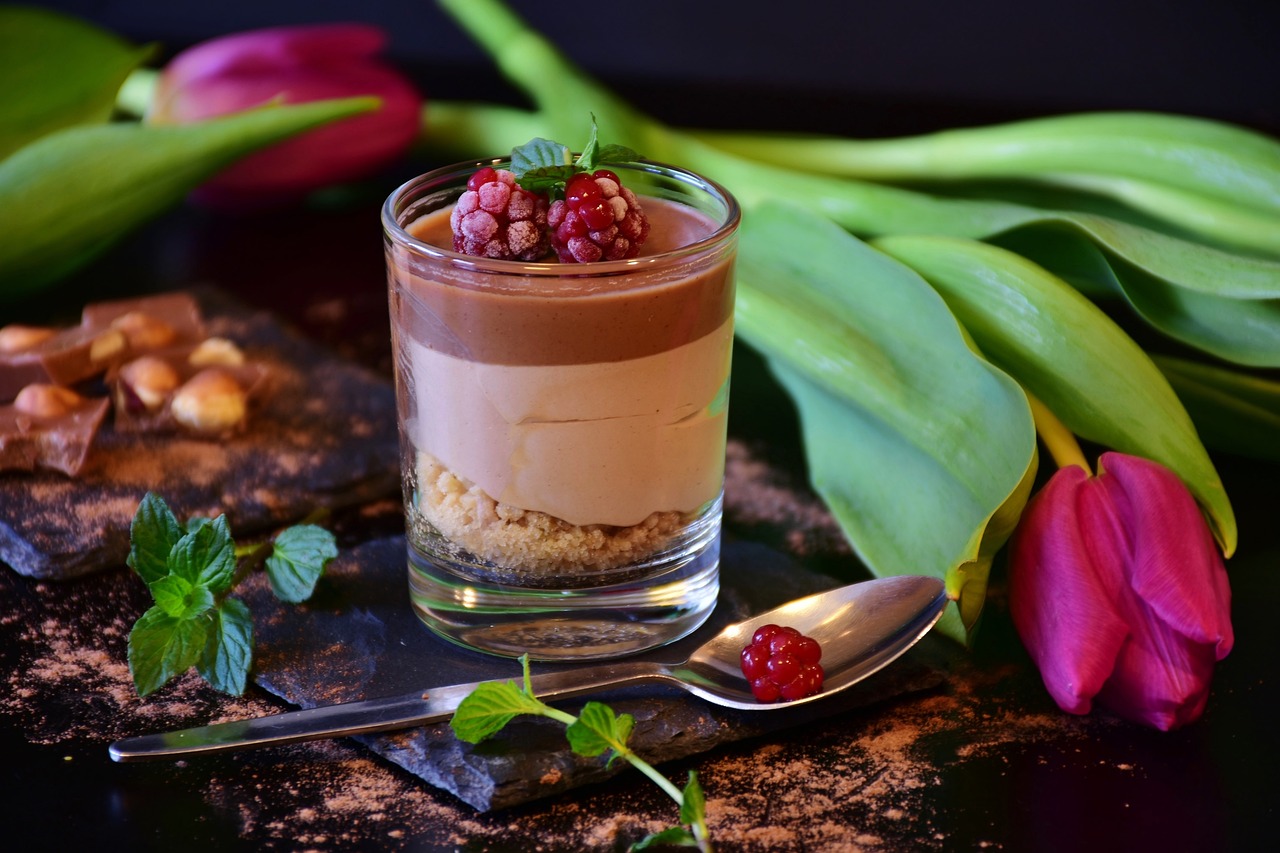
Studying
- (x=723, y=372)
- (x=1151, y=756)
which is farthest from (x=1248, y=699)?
(x=723, y=372)

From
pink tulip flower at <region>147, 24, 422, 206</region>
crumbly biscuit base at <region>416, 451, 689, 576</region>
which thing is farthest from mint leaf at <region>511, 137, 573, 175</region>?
pink tulip flower at <region>147, 24, 422, 206</region>

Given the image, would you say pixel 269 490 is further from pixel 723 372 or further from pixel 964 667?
pixel 964 667

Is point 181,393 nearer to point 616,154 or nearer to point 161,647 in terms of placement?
point 161,647

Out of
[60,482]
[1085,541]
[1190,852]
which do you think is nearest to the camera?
[1190,852]

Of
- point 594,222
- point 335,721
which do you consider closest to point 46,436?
point 335,721

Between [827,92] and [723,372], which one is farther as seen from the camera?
[827,92]

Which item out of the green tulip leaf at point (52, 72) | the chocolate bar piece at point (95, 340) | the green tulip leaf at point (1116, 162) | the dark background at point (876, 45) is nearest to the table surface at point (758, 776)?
the chocolate bar piece at point (95, 340)

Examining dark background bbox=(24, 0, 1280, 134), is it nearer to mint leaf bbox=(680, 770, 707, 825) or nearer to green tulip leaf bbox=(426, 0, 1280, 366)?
green tulip leaf bbox=(426, 0, 1280, 366)
